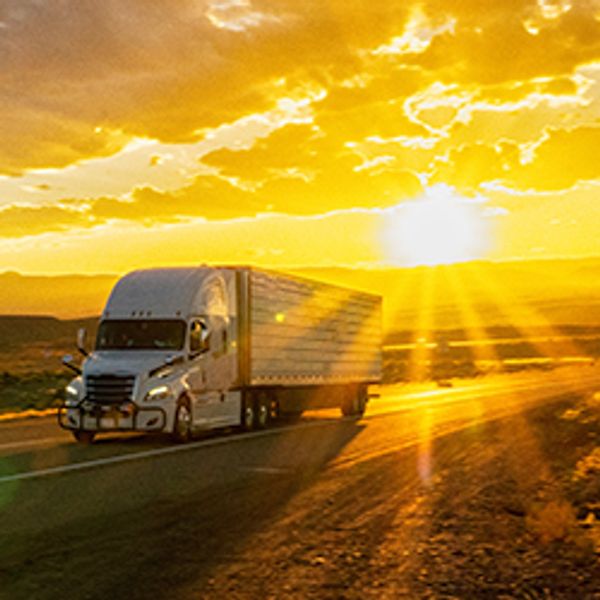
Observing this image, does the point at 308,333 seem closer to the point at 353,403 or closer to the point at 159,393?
the point at 353,403

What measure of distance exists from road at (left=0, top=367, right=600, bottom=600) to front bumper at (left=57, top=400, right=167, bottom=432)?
406 mm

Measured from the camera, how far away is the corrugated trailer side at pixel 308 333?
23.0 m

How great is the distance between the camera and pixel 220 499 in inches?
490

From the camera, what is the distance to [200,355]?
20328 millimetres

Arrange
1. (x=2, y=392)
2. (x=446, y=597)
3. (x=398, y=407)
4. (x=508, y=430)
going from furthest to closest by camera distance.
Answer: (x=2, y=392)
(x=398, y=407)
(x=508, y=430)
(x=446, y=597)

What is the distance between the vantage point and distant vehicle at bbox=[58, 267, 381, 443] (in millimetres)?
19078

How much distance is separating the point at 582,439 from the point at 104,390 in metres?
9.61

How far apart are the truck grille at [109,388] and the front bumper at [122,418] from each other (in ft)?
0.38

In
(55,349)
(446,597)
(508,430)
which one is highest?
(446,597)

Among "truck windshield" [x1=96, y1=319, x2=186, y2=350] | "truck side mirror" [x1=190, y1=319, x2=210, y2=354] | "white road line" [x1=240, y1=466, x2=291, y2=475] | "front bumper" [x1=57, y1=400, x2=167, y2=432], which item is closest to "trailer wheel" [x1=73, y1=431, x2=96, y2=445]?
"front bumper" [x1=57, y1=400, x2=167, y2=432]

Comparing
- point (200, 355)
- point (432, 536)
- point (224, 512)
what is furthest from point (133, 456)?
point (432, 536)

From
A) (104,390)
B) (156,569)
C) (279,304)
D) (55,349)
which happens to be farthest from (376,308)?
(55,349)

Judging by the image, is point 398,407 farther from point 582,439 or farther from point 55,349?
point 55,349

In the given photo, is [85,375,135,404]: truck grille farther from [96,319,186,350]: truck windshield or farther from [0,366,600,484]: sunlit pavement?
[96,319,186,350]: truck windshield
